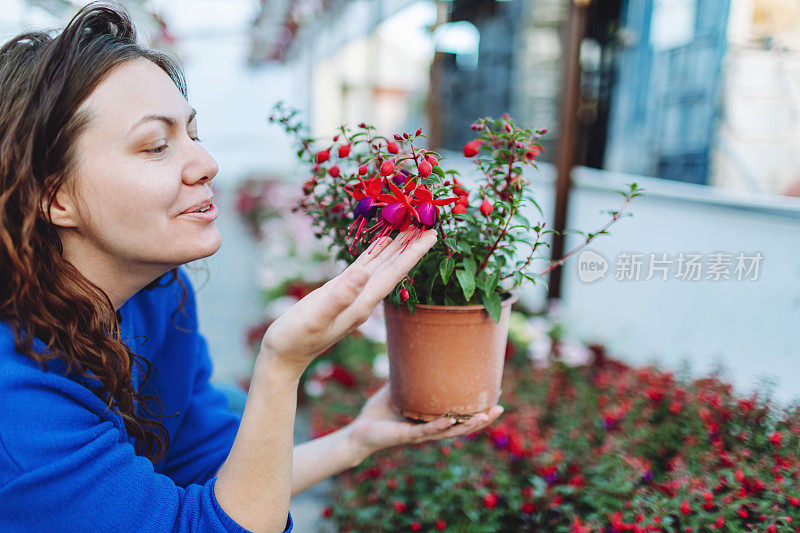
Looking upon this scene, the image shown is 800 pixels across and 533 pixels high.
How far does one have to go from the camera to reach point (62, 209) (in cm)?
101

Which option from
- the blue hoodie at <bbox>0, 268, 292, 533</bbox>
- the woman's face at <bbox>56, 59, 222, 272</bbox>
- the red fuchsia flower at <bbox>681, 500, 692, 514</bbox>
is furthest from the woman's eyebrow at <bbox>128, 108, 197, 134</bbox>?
the red fuchsia flower at <bbox>681, 500, 692, 514</bbox>

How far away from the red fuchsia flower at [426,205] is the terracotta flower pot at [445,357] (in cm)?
23

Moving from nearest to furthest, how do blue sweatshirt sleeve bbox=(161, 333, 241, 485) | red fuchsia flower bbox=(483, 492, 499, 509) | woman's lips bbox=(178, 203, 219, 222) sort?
woman's lips bbox=(178, 203, 219, 222) < blue sweatshirt sleeve bbox=(161, 333, 241, 485) < red fuchsia flower bbox=(483, 492, 499, 509)

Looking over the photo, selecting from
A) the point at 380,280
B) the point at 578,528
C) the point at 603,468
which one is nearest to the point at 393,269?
the point at 380,280

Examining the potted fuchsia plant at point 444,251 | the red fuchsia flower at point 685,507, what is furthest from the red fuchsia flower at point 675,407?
the potted fuchsia plant at point 444,251

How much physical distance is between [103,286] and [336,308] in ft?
1.74

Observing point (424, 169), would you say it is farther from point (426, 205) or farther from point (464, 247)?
point (464, 247)

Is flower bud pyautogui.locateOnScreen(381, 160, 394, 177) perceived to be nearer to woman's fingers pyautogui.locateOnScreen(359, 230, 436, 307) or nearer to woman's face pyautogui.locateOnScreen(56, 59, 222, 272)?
woman's fingers pyautogui.locateOnScreen(359, 230, 436, 307)

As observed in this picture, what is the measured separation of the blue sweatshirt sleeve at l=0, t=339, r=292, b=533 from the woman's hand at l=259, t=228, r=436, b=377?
27 cm

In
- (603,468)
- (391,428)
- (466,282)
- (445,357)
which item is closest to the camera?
(466,282)

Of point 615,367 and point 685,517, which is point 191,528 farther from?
point 615,367

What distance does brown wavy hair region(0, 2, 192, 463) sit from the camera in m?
0.95

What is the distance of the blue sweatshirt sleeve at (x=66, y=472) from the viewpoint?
0.86m

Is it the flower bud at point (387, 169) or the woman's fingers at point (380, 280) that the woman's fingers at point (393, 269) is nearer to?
the woman's fingers at point (380, 280)
